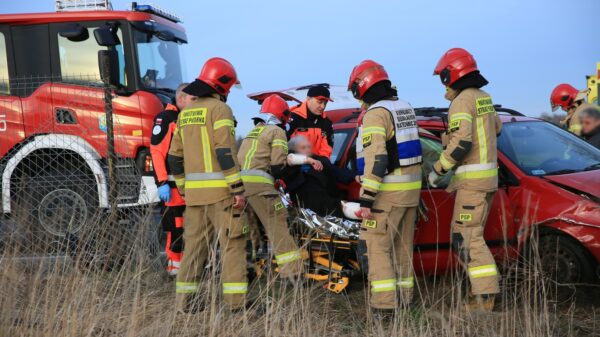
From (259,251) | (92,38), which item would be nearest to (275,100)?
(259,251)

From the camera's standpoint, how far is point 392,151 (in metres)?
4.80

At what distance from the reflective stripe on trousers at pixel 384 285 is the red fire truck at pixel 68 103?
376cm

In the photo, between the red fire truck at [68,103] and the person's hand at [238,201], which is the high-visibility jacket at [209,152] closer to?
the person's hand at [238,201]

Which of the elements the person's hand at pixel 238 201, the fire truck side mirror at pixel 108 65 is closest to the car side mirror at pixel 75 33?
the fire truck side mirror at pixel 108 65

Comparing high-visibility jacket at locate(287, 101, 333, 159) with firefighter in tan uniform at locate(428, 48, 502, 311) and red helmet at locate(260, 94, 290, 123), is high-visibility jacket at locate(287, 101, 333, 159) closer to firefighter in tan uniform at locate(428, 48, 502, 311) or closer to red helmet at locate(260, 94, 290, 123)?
red helmet at locate(260, 94, 290, 123)

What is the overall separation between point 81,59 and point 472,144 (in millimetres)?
5112

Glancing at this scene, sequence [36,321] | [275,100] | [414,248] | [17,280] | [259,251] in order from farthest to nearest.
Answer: [259,251] → [275,100] → [414,248] → [17,280] → [36,321]

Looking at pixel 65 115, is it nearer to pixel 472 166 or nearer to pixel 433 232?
pixel 433 232

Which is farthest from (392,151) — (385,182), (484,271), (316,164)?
(484,271)

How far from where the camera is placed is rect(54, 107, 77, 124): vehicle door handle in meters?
7.90

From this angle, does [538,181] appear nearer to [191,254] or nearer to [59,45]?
[191,254]

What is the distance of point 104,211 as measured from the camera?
7.32 meters

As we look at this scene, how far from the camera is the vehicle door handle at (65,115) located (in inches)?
311

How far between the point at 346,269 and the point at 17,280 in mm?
2509
